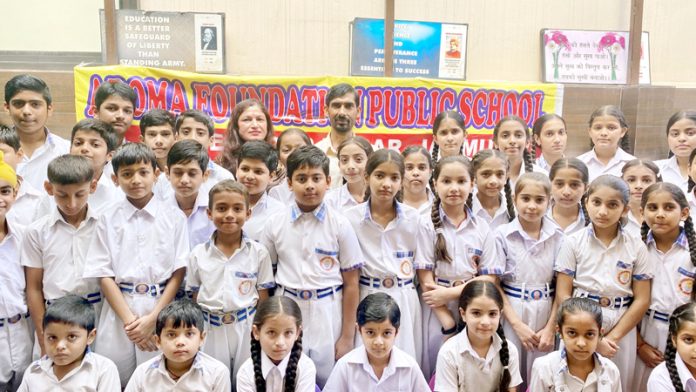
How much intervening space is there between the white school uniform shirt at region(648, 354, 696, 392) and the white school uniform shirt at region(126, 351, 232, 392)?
197 centimetres

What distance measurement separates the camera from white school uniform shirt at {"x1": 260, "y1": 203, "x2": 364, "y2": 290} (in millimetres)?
2916

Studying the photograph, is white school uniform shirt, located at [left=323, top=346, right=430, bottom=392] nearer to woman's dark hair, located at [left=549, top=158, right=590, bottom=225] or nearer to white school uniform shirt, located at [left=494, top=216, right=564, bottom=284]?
white school uniform shirt, located at [left=494, top=216, right=564, bottom=284]

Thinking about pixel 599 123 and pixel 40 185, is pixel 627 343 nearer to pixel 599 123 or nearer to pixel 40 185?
pixel 599 123

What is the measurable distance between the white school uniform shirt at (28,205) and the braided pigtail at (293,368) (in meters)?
1.51

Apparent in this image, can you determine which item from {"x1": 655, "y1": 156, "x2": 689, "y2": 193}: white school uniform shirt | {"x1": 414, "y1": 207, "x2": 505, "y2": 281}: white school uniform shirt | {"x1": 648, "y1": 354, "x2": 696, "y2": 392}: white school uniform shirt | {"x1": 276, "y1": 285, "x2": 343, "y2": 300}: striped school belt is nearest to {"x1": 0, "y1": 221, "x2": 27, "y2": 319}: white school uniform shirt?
{"x1": 276, "y1": 285, "x2": 343, "y2": 300}: striped school belt

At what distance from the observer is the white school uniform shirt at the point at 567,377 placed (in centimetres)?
271

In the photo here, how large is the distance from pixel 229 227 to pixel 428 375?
4.47 feet

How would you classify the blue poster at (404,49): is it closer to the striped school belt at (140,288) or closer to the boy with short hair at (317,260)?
the boy with short hair at (317,260)

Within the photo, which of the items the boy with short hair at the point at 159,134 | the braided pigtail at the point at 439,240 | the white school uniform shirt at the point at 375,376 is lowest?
the white school uniform shirt at the point at 375,376

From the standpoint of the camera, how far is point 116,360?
2863 mm

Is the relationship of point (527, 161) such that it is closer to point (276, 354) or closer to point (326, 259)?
point (326, 259)

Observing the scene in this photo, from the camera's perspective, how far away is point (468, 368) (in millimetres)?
2812

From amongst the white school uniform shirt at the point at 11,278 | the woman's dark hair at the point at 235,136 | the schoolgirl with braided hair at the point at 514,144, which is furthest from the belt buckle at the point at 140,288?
the schoolgirl with braided hair at the point at 514,144

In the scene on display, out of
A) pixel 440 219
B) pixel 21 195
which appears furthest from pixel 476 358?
pixel 21 195
